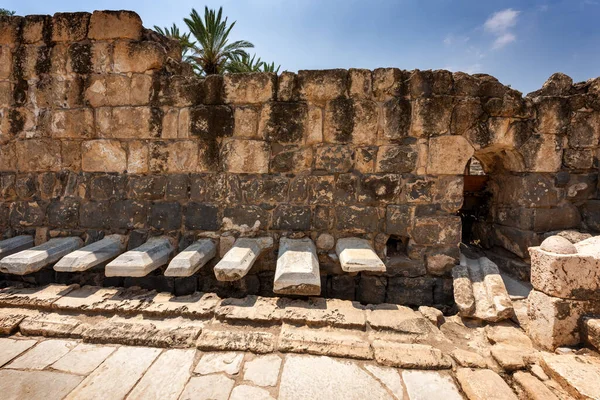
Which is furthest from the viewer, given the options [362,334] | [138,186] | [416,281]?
[138,186]

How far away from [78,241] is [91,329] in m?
1.47

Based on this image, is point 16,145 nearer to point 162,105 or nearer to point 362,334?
point 162,105

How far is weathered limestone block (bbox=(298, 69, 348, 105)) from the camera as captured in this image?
2.85 metres

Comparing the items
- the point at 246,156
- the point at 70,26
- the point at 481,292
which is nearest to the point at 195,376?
the point at 246,156

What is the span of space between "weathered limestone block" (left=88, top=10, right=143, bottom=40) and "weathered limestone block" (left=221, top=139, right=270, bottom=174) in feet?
5.05

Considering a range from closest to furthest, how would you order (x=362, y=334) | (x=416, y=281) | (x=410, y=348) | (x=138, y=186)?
(x=410, y=348) → (x=362, y=334) → (x=416, y=281) → (x=138, y=186)

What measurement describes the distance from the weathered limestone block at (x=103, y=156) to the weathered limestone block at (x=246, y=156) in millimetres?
1133

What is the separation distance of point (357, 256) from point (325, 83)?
1.68 m

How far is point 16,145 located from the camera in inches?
128

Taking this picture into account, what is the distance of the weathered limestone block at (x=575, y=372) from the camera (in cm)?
151

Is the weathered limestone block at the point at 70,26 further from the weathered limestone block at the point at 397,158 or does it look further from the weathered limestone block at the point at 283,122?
the weathered limestone block at the point at 397,158

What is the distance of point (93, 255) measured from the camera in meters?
2.65

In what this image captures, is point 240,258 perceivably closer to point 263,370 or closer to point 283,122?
point 263,370

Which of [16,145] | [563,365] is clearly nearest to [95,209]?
[16,145]
